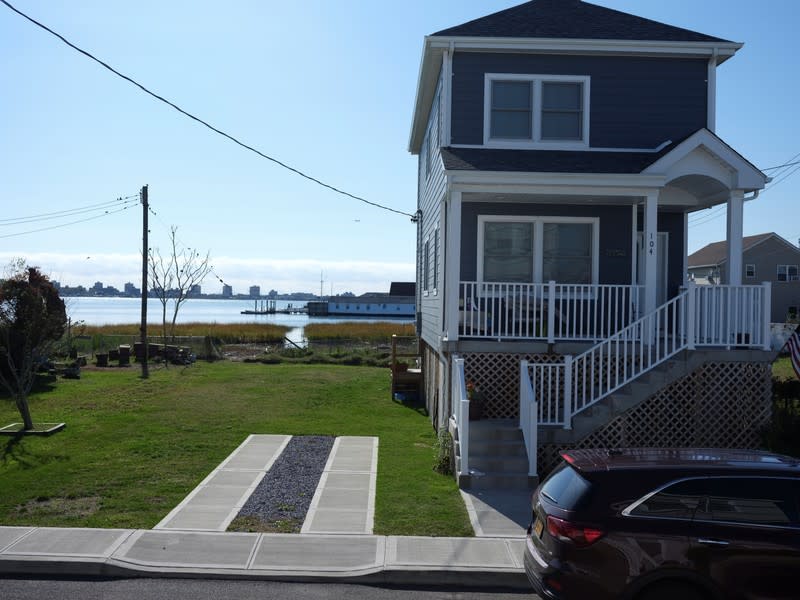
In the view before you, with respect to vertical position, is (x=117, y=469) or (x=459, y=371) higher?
(x=459, y=371)

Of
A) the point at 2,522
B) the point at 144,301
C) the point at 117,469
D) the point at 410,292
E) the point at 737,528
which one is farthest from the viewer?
the point at 410,292

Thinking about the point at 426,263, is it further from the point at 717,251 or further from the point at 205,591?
the point at 717,251

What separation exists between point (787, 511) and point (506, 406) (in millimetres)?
7072

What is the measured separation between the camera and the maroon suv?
17.5ft

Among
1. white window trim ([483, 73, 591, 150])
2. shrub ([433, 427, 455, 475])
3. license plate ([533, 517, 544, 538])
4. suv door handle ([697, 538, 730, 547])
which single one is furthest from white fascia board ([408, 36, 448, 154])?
suv door handle ([697, 538, 730, 547])

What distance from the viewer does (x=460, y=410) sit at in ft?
35.7

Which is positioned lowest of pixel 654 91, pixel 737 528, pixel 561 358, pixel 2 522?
pixel 2 522

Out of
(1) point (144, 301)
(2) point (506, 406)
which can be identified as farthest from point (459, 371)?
(1) point (144, 301)

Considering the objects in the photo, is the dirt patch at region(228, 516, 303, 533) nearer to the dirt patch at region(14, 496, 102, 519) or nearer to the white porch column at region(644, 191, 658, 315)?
the dirt patch at region(14, 496, 102, 519)

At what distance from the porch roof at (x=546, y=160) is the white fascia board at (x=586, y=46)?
1958 millimetres

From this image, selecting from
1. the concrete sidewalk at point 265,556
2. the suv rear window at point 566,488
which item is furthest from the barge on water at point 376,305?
the suv rear window at point 566,488

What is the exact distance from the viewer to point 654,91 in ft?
47.5

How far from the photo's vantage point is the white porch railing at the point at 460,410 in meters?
10.5

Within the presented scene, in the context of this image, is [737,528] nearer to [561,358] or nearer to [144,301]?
[561,358]
